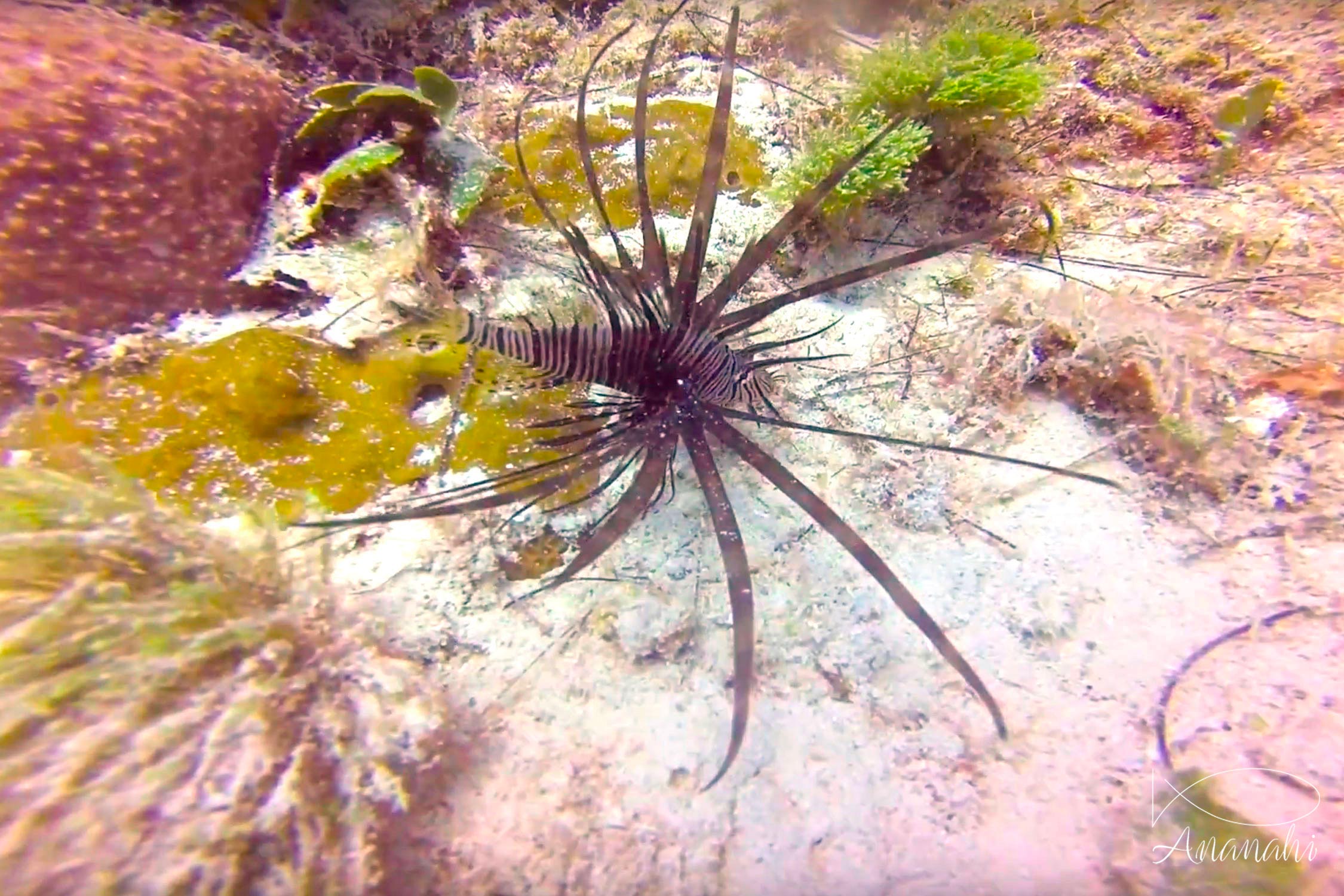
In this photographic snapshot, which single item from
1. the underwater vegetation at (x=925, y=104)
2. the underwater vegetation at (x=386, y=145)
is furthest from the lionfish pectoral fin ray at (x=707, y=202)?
the underwater vegetation at (x=386, y=145)

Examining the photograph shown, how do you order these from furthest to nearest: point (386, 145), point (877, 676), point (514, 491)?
point (386, 145), point (877, 676), point (514, 491)

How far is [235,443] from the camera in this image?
96.2 inches

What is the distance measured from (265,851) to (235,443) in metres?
1.49

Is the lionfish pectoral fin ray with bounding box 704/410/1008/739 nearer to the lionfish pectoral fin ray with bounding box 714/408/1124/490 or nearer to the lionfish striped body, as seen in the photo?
the lionfish striped body

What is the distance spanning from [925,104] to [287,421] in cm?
304

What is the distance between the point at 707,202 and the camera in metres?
2.29

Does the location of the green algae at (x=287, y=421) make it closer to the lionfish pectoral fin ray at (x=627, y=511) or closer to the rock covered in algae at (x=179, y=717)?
the rock covered in algae at (x=179, y=717)

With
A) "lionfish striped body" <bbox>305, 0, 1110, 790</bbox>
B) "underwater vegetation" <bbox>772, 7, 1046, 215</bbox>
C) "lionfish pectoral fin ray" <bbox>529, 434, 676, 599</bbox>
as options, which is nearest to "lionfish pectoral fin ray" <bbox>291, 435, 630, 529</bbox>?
"lionfish striped body" <bbox>305, 0, 1110, 790</bbox>

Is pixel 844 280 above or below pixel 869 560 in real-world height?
above

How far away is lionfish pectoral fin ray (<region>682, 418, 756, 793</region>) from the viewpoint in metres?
1.58

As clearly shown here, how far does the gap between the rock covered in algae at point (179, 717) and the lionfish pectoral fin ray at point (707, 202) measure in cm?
161

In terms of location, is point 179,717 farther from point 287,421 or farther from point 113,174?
point 113,174

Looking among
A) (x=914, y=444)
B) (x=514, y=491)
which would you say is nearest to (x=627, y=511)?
(x=514, y=491)

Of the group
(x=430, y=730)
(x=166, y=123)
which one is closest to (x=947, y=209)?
(x=430, y=730)
